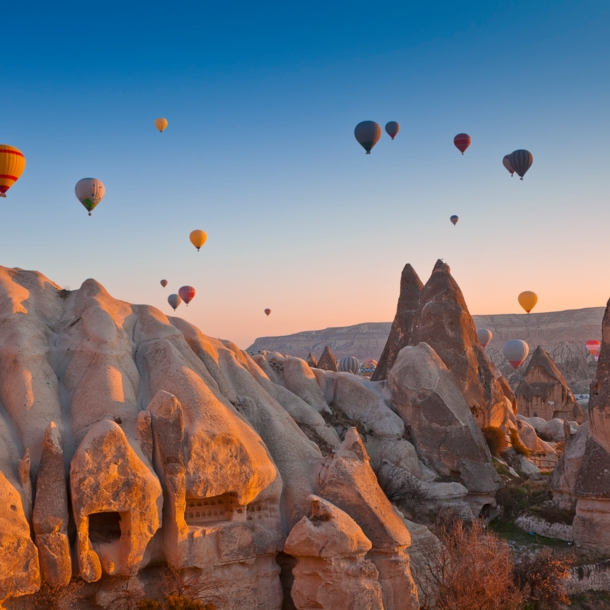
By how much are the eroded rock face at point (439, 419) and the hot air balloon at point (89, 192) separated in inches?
421

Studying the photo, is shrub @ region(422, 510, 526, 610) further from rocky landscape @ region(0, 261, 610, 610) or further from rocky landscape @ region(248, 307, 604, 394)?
rocky landscape @ region(248, 307, 604, 394)

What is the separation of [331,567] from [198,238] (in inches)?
871

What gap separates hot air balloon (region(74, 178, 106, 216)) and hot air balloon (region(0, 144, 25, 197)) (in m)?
3.62

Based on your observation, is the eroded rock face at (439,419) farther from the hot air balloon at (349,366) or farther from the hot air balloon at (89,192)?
the hot air balloon at (349,366)

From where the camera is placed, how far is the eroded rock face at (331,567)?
12.2 metres

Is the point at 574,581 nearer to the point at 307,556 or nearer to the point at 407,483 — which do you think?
the point at 407,483

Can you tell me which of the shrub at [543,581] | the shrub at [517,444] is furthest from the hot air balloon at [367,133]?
the shrub at [543,581]

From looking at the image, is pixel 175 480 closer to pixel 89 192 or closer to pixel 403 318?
pixel 89 192

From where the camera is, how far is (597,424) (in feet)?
59.8

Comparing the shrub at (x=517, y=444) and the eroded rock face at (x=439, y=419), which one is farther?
the shrub at (x=517, y=444)

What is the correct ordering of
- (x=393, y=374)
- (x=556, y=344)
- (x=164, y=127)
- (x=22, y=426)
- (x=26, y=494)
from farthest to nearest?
1. (x=556, y=344)
2. (x=164, y=127)
3. (x=393, y=374)
4. (x=22, y=426)
5. (x=26, y=494)

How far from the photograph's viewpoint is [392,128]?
37031mm

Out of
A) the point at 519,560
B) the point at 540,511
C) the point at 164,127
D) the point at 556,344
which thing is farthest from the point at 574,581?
the point at 556,344

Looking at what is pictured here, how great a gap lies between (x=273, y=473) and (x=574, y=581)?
288 inches
